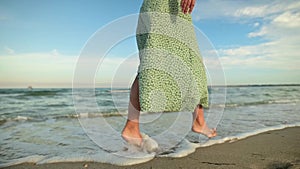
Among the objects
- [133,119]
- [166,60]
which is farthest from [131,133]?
[166,60]

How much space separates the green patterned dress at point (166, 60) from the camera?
5.95ft

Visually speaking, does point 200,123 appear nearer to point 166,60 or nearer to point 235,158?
point 235,158

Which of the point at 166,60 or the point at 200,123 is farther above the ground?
the point at 166,60

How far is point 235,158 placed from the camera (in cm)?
168

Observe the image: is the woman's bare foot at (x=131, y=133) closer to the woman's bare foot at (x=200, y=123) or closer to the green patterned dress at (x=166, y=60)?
the green patterned dress at (x=166, y=60)

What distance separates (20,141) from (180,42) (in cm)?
172

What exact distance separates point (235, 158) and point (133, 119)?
2.57 feet

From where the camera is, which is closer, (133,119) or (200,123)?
(133,119)

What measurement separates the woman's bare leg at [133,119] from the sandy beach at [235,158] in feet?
1.11

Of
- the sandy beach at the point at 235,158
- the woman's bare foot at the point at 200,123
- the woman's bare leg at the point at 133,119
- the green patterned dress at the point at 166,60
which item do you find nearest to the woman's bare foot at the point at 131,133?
the woman's bare leg at the point at 133,119

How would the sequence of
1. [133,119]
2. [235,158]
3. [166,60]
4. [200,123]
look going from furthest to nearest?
1. [200,123]
2. [133,119]
3. [166,60]
4. [235,158]

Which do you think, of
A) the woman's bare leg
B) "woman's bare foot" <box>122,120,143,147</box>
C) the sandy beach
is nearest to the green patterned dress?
the woman's bare leg

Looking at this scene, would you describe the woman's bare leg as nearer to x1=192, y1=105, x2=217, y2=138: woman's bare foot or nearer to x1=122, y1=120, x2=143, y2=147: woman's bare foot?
x1=122, y1=120, x2=143, y2=147: woman's bare foot

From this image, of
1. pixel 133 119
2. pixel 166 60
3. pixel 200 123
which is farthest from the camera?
pixel 200 123
